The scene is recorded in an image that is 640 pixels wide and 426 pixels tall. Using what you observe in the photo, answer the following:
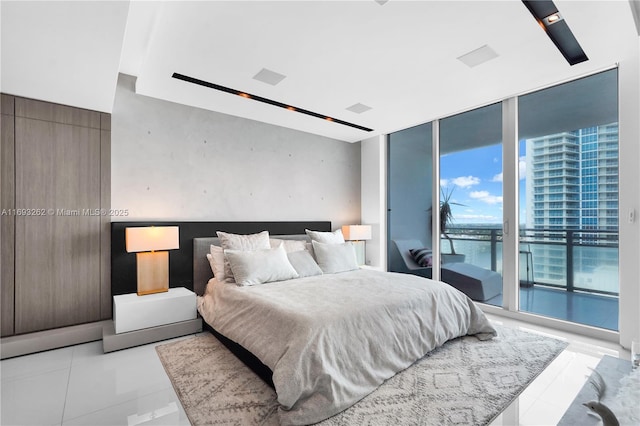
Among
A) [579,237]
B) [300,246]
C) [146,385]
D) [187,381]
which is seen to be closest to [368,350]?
[187,381]

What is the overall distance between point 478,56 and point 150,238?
3.54m

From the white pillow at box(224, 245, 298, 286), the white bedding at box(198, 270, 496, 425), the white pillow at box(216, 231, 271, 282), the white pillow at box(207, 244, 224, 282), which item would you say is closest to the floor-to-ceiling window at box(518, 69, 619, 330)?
the white bedding at box(198, 270, 496, 425)

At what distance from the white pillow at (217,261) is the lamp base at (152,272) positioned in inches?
18.1

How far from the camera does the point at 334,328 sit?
205cm

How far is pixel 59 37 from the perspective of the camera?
2021 millimetres

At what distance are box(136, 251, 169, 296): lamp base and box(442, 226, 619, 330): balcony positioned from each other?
3.94m

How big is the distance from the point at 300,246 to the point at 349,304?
1.77 meters

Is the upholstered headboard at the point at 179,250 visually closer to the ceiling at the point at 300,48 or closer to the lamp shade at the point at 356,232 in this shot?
the lamp shade at the point at 356,232

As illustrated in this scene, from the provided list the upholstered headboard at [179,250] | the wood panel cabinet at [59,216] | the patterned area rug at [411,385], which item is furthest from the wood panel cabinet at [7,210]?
the patterned area rug at [411,385]

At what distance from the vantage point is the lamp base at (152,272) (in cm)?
319

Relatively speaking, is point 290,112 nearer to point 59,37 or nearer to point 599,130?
point 59,37

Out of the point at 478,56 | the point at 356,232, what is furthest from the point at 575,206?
the point at 356,232

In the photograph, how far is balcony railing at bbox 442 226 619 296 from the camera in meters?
3.18

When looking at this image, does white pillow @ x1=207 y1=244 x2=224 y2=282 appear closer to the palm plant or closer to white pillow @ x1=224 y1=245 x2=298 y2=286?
white pillow @ x1=224 y1=245 x2=298 y2=286
